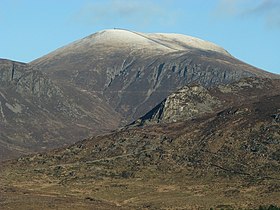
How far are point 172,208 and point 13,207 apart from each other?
35553 mm

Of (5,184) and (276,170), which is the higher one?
(276,170)

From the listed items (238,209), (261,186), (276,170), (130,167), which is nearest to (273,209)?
(238,209)

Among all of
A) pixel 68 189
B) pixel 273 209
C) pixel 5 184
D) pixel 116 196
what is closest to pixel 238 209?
pixel 273 209

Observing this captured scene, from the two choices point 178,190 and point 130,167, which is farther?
point 130,167

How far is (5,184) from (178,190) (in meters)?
51.3

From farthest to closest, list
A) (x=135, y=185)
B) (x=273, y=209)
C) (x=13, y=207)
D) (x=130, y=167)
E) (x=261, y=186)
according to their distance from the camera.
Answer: (x=130, y=167)
(x=135, y=185)
(x=261, y=186)
(x=13, y=207)
(x=273, y=209)

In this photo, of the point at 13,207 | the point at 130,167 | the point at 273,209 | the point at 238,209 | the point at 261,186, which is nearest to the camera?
the point at 273,209

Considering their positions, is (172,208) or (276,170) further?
(276,170)

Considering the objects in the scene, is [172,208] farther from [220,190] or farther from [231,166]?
[231,166]

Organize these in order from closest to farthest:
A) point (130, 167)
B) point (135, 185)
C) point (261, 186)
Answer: point (261, 186) → point (135, 185) → point (130, 167)

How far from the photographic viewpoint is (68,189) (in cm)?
18350

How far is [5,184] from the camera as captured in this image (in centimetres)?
19200

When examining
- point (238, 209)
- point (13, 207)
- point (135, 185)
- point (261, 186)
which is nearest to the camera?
point (238, 209)

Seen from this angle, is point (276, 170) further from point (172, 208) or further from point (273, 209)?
point (273, 209)
